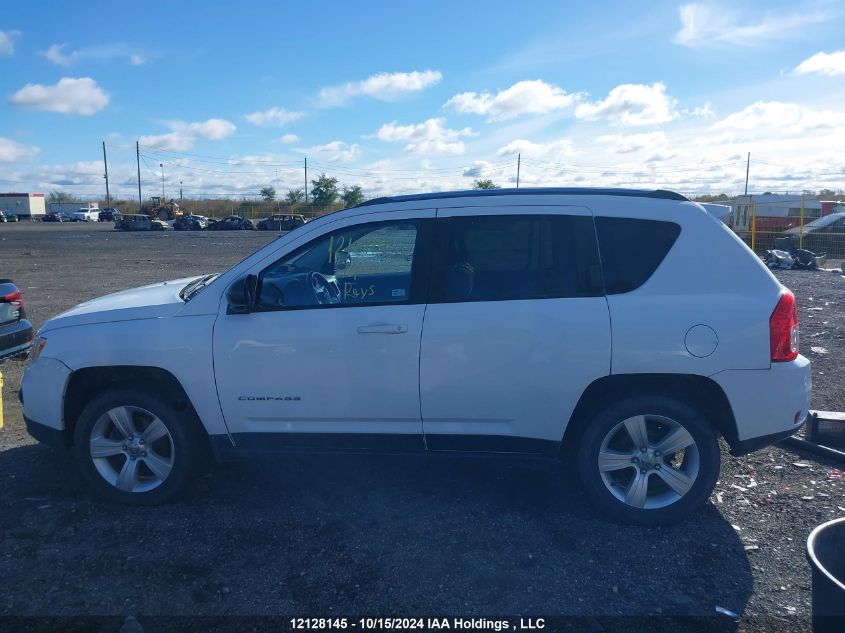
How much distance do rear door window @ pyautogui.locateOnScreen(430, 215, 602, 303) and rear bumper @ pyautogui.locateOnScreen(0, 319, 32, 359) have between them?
4.64 m

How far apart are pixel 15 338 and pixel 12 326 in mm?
134

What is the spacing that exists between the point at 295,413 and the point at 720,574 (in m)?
2.59

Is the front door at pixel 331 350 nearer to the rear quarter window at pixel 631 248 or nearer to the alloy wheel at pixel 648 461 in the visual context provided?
the rear quarter window at pixel 631 248

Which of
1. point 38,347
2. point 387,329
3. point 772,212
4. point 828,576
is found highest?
point 772,212

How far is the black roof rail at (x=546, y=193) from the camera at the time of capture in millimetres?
4453

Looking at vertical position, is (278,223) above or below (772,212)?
below

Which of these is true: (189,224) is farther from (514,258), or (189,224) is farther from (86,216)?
(514,258)

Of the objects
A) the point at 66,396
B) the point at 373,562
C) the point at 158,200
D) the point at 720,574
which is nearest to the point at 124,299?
the point at 66,396

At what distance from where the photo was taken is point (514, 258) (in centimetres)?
439

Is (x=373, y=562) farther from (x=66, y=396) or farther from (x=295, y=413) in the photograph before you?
(x=66, y=396)

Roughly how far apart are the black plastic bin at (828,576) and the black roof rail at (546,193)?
83.8 inches

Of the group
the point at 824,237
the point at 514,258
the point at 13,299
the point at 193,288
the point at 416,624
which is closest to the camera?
the point at 416,624

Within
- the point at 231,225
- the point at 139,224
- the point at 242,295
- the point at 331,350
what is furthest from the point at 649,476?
the point at 231,225

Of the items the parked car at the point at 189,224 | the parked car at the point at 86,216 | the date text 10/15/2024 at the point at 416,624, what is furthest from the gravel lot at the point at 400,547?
the parked car at the point at 86,216
